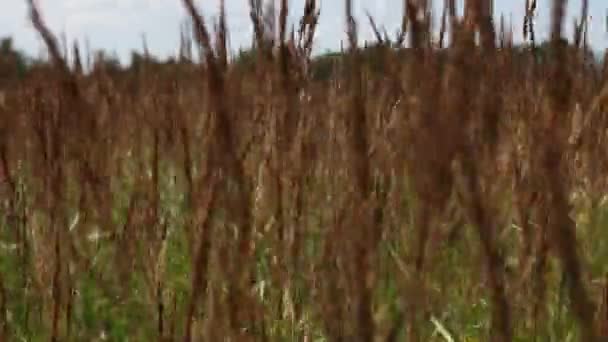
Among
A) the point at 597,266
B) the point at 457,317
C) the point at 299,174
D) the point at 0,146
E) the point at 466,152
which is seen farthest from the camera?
the point at 597,266

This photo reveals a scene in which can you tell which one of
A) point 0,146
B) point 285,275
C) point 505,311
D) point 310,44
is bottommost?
point 285,275

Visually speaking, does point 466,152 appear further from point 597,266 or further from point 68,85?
point 597,266

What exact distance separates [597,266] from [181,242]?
3.17 ft

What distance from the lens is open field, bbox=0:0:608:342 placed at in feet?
1.72

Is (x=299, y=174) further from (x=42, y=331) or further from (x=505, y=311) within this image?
(x=505, y=311)

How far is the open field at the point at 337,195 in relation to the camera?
524 mm

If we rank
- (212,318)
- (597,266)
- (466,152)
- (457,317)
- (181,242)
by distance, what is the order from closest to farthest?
(466,152) → (212,318) → (457,317) → (597,266) → (181,242)

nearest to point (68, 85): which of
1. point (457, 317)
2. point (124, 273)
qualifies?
point (124, 273)

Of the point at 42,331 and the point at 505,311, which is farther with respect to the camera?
the point at 42,331

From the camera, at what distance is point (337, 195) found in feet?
3.68

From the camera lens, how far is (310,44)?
4.01ft

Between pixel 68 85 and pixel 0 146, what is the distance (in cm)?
21

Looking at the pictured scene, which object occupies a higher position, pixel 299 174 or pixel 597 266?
pixel 299 174

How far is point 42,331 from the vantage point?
1.56 meters
